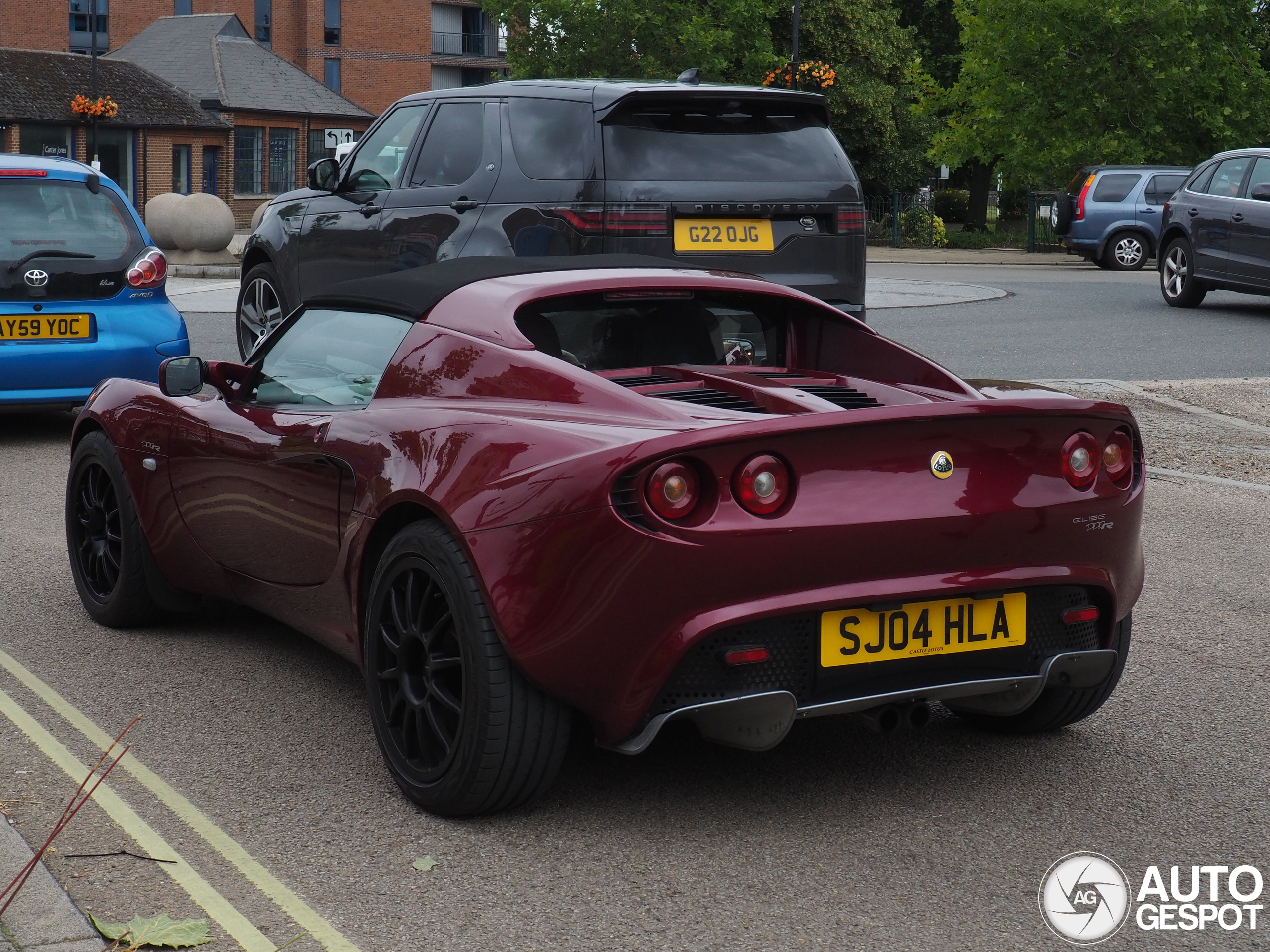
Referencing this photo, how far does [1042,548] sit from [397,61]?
77656 millimetres

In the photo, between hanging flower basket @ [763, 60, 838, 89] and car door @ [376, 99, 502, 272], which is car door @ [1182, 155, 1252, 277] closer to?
car door @ [376, 99, 502, 272]

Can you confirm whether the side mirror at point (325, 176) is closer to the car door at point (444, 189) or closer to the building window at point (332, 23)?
the car door at point (444, 189)

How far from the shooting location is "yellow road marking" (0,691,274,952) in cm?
310

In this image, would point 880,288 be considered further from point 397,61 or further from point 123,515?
point 397,61

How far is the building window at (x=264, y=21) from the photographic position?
7231cm

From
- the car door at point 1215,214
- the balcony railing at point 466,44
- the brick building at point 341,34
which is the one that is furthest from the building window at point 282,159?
the car door at point 1215,214

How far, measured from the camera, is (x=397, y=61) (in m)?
77.6

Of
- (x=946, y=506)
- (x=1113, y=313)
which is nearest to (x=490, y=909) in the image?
(x=946, y=506)

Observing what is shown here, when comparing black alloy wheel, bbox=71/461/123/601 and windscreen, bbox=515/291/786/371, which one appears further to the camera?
black alloy wheel, bbox=71/461/123/601

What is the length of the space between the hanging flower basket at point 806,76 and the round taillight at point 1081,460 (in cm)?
3008

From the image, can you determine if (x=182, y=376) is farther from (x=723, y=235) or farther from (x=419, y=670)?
(x=723, y=235)

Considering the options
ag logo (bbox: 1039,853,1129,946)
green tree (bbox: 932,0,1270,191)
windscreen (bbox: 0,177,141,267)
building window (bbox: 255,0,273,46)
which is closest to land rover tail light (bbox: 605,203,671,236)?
windscreen (bbox: 0,177,141,267)

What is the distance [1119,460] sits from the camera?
388 cm

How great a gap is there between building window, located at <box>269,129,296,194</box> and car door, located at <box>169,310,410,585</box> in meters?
56.5
